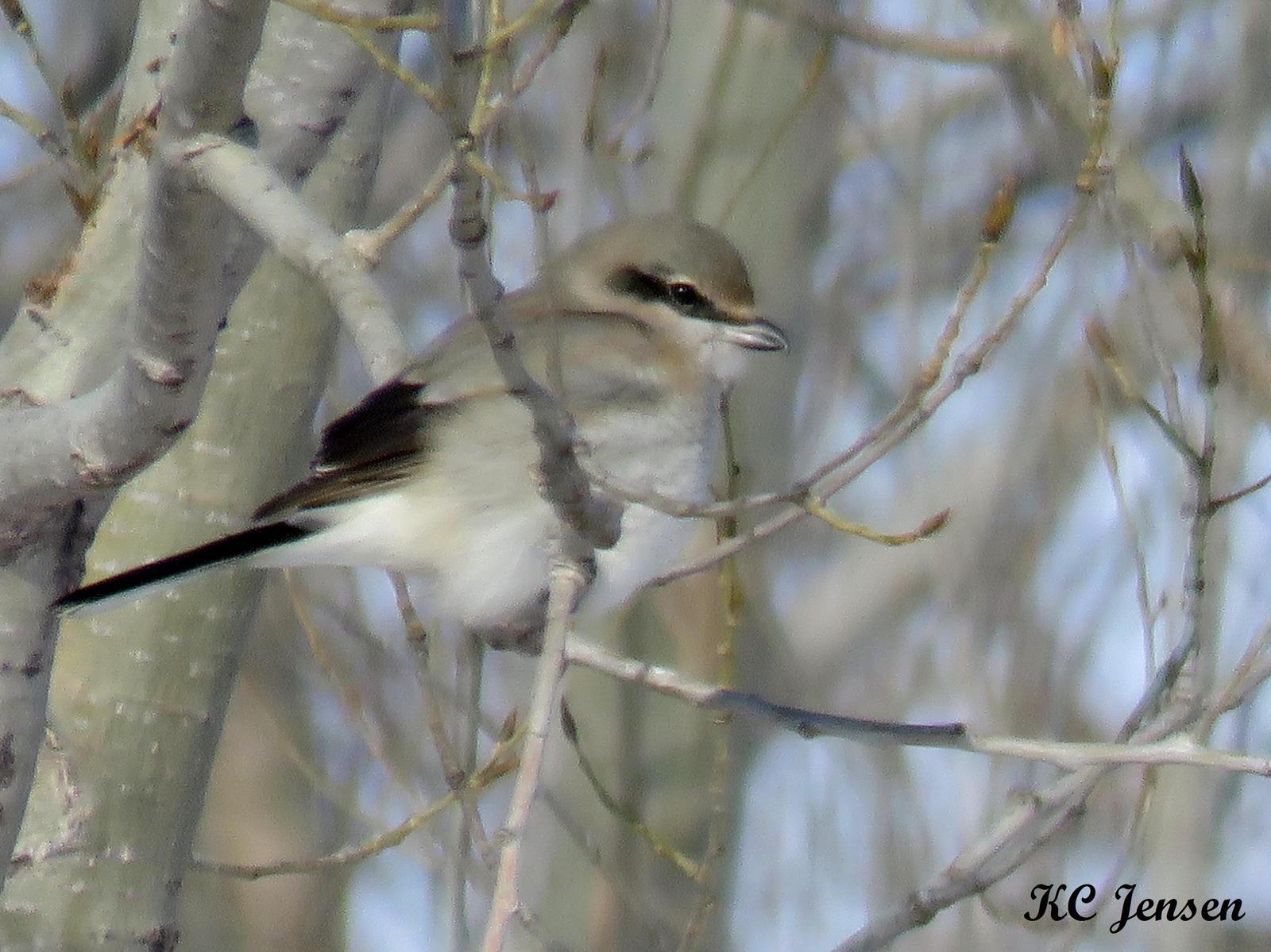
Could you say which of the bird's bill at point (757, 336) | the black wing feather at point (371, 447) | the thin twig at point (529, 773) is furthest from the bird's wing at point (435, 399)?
the thin twig at point (529, 773)

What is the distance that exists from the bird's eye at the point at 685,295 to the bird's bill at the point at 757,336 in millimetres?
86

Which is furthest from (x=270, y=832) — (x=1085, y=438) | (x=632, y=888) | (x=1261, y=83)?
(x=1261, y=83)

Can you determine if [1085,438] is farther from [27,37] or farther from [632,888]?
[27,37]

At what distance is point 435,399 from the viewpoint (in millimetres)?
2811

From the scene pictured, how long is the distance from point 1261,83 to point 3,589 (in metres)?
2.73

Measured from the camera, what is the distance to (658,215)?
3.42 m

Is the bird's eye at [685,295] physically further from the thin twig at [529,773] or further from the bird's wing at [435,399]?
the thin twig at [529,773]

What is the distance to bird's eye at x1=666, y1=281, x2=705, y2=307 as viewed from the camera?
331 cm

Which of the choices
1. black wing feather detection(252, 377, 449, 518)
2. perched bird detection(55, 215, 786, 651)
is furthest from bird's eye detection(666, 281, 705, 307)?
black wing feather detection(252, 377, 449, 518)

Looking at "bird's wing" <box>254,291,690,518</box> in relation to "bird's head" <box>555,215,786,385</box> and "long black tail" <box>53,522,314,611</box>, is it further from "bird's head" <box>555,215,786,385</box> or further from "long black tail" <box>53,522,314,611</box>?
"bird's head" <box>555,215,786,385</box>

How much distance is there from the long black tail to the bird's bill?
1.00 metres

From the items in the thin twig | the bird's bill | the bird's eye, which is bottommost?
the thin twig

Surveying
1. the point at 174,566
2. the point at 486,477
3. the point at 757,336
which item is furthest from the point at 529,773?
the point at 757,336

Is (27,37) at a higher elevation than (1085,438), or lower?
higher
